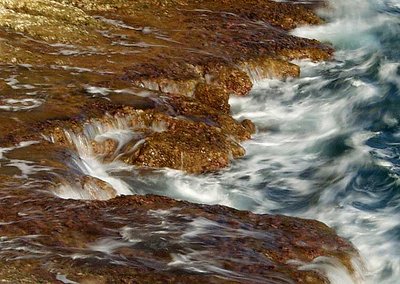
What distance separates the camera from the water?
18.8 m

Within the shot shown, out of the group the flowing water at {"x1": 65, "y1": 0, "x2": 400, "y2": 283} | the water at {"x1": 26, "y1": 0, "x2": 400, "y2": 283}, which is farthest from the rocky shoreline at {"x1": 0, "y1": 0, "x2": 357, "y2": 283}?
the flowing water at {"x1": 65, "y1": 0, "x2": 400, "y2": 283}

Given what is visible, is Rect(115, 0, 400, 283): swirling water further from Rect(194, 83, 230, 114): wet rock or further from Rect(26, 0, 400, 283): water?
Rect(194, 83, 230, 114): wet rock

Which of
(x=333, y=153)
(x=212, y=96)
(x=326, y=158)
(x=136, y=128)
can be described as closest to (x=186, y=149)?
(x=136, y=128)

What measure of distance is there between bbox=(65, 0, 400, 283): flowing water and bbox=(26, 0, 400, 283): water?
0.03 m

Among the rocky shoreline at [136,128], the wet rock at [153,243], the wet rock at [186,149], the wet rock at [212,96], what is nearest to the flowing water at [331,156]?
the wet rock at [186,149]

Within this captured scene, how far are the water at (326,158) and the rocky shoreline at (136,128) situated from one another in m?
0.40

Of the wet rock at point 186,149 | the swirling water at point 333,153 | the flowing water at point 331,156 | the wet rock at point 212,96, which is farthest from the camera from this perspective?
the wet rock at point 212,96

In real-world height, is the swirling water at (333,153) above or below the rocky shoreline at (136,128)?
below

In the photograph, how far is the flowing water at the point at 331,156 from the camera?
19.0 m

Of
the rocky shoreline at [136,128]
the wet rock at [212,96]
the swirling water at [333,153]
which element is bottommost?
the swirling water at [333,153]

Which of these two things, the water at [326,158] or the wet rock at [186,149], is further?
the wet rock at [186,149]

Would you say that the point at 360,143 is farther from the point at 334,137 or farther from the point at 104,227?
Answer: the point at 104,227

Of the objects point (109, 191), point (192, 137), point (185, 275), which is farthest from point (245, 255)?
point (192, 137)

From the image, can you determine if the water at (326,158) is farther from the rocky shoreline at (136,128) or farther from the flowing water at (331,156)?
the rocky shoreline at (136,128)
